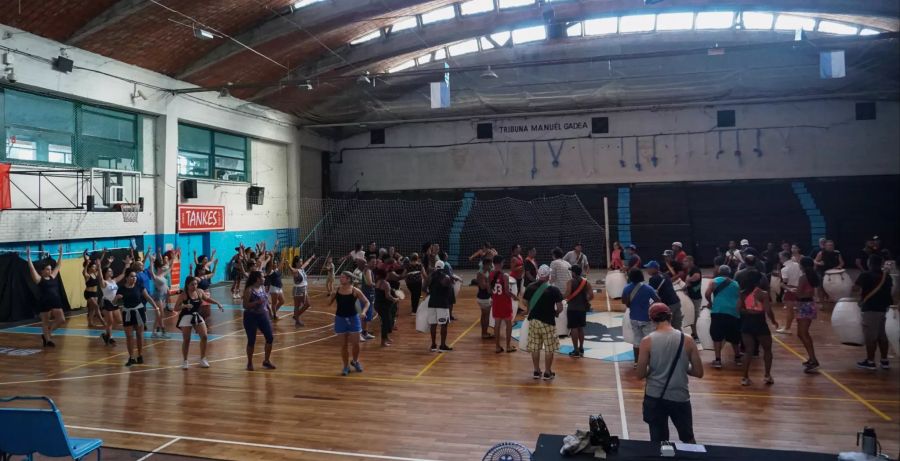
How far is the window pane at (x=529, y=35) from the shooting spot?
19.4 metres

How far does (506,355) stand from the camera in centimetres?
882

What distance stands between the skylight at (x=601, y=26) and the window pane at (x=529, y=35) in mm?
1482

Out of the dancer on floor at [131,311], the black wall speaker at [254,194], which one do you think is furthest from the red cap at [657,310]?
the black wall speaker at [254,194]

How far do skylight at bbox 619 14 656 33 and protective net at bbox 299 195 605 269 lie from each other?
261 inches

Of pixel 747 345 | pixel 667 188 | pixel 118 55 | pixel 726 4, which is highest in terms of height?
pixel 726 4

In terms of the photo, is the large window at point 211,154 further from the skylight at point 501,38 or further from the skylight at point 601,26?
the skylight at point 601,26

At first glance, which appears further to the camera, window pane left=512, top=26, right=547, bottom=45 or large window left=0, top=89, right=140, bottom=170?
window pane left=512, top=26, right=547, bottom=45

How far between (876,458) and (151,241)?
17002mm

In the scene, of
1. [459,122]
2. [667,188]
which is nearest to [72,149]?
[459,122]

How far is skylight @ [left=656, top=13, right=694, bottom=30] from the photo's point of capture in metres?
18.6

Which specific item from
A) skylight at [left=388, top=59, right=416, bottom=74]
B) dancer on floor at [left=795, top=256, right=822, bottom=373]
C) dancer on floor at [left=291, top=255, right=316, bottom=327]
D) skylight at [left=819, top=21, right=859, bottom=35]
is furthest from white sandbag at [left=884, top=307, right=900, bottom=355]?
skylight at [left=388, top=59, right=416, bottom=74]

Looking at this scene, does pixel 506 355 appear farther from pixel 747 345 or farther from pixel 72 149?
pixel 72 149

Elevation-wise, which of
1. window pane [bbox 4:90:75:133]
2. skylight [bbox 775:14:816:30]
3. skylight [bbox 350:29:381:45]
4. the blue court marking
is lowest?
the blue court marking

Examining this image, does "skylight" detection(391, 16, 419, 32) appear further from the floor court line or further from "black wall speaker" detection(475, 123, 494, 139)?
the floor court line
